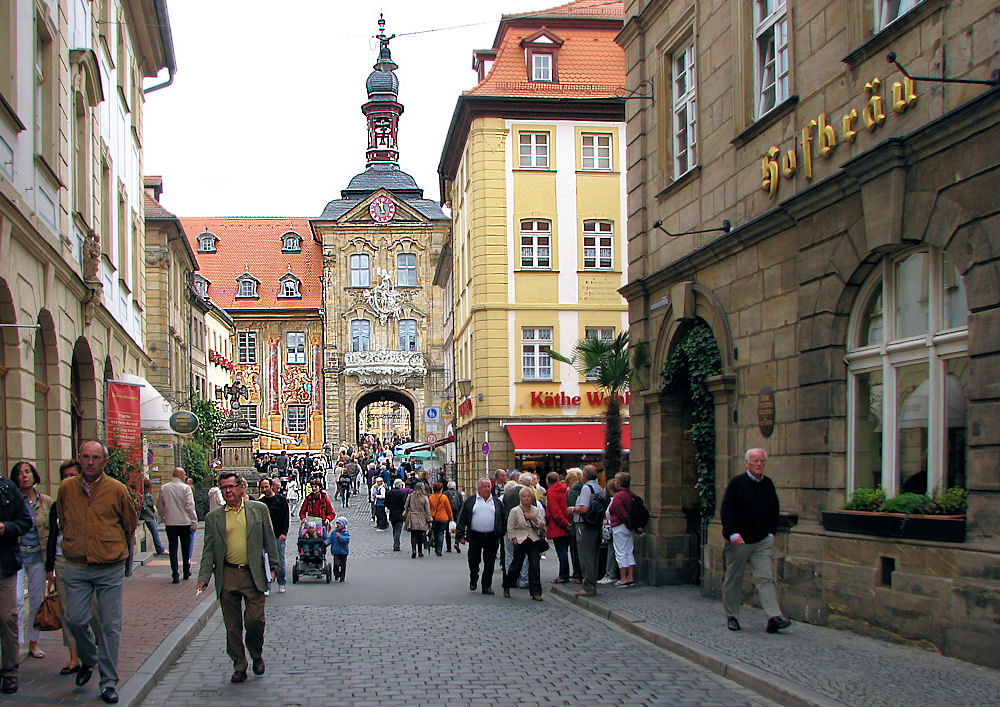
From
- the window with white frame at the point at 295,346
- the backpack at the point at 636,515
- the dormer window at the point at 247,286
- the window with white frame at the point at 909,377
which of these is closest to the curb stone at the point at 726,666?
the window with white frame at the point at 909,377

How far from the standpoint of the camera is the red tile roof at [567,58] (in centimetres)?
4169

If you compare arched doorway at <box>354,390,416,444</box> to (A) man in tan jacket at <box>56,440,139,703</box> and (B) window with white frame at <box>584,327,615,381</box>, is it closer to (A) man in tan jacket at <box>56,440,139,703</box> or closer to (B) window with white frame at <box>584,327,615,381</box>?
(B) window with white frame at <box>584,327,615,381</box>

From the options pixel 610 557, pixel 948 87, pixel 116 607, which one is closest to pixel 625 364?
pixel 610 557

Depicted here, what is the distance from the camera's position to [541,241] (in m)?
41.5

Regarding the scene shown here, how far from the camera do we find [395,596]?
17.9m

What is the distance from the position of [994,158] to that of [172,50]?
81.9 feet

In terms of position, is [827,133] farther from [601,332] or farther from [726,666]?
[601,332]

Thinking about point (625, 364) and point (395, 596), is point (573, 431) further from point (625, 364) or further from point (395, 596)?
point (395, 596)

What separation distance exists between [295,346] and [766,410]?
77.4 meters

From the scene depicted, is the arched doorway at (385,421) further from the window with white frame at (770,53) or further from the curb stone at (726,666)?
the curb stone at (726,666)

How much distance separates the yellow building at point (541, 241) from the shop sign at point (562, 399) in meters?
0.03

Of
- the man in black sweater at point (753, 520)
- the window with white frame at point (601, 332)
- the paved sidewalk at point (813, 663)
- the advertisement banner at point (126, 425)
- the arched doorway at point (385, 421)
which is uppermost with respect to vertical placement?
the window with white frame at point (601, 332)

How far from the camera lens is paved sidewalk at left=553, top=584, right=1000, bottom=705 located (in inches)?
336

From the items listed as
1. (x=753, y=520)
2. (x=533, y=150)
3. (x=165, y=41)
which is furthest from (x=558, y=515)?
(x=533, y=150)
